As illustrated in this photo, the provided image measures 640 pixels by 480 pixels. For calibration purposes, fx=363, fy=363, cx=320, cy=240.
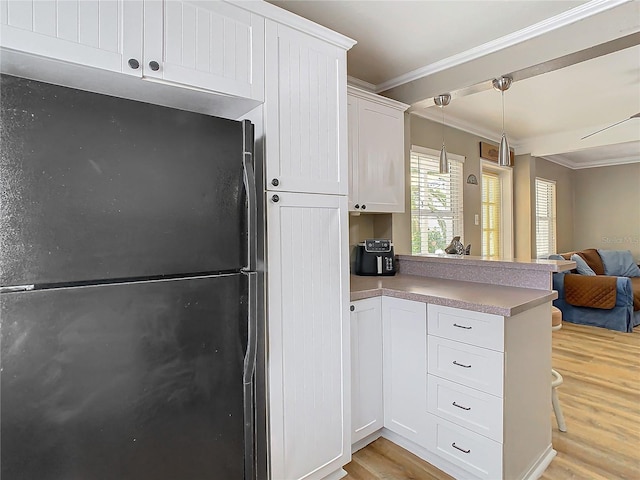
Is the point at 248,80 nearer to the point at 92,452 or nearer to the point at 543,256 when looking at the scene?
the point at 92,452

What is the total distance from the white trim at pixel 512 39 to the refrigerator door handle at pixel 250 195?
6.22 feet

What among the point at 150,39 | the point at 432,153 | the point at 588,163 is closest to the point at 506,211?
the point at 432,153

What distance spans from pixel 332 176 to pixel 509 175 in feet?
15.4

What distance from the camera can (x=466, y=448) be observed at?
179 cm

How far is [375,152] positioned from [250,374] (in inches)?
70.4

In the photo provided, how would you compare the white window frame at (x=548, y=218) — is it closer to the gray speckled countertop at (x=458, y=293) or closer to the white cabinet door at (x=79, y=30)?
the gray speckled countertop at (x=458, y=293)

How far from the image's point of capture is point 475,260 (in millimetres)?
2439

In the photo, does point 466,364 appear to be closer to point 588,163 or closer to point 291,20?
point 291,20

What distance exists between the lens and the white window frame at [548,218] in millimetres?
6020

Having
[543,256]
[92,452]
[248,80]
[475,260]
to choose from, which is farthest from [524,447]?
[543,256]

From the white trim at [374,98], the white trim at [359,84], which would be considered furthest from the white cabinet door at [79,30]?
the white trim at [359,84]

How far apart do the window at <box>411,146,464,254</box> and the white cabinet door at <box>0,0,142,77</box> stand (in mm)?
3013

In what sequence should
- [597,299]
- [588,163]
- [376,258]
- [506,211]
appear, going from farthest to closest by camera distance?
[588,163]
[506,211]
[597,299]
[376,258]

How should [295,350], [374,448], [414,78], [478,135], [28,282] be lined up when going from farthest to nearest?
1. [478,135]
2. [414,78]
3. [374,448]
4. [295,350]
5. [28,282]
